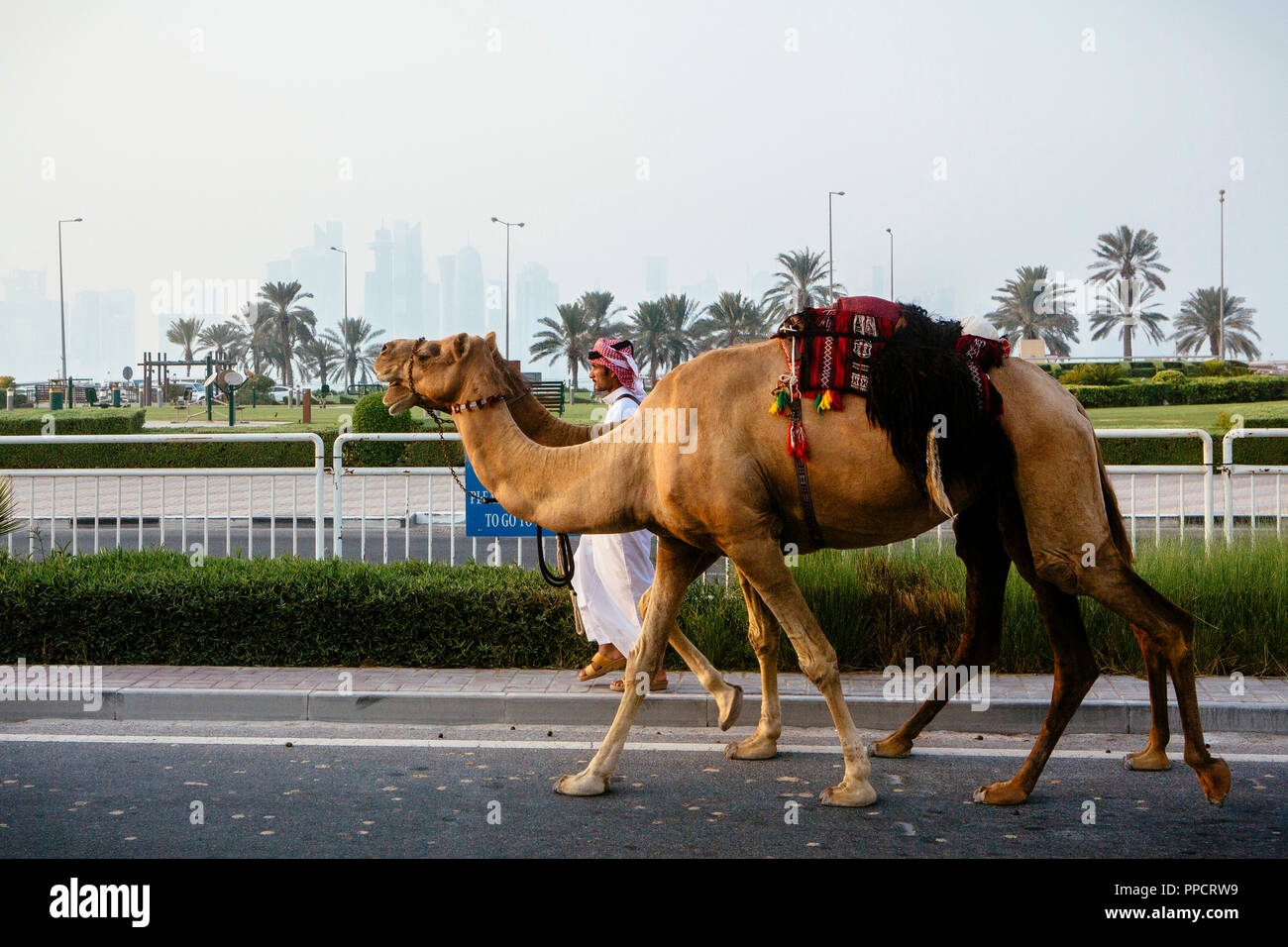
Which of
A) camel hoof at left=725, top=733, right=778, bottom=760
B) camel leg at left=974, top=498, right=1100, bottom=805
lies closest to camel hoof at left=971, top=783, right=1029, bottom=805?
camel leg at left=974, top=498, right=1100, bottom=805

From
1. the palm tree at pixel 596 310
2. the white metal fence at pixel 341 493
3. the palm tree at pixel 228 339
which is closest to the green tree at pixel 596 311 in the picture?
the palm tree at pixel 596 310

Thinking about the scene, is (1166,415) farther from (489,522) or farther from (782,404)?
(782,404)

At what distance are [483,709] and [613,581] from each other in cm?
111

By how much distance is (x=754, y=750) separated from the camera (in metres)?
6.46

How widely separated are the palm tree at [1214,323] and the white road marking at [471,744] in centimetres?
8989

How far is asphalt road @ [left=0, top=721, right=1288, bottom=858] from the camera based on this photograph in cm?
511

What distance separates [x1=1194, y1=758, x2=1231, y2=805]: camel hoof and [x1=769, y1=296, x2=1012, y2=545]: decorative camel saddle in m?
1.55

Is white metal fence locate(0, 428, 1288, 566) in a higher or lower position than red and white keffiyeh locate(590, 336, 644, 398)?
lower

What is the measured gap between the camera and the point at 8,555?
30.4 feet

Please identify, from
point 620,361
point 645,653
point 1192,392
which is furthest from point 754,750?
point 1192,392

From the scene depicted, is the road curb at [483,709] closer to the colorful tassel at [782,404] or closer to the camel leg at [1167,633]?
the camel leg at [1167,633]

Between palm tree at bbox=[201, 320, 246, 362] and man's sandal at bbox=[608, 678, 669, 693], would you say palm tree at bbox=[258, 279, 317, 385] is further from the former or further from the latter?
man's sandal at bbox=[608, 678, 669, 693]

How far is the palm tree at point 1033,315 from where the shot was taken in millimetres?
81000
